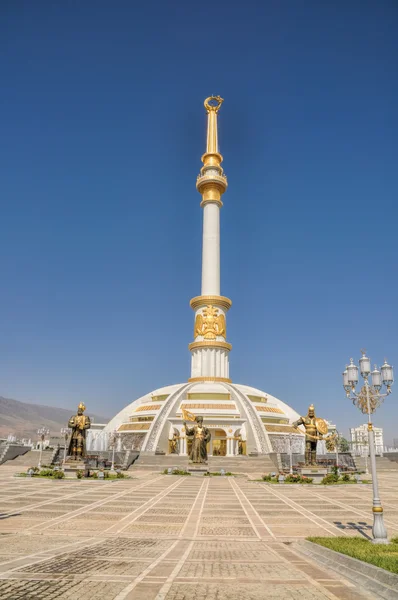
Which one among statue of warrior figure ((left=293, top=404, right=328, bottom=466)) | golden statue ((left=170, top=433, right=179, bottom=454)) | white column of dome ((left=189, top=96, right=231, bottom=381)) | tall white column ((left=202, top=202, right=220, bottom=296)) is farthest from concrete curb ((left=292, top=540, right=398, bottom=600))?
tall white column ((left=202, top=202, right=220, bottom=296))

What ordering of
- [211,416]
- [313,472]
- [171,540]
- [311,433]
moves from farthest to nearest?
[211,416] < [311,433] < [313,472] < [171,540]

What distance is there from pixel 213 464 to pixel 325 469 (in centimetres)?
889

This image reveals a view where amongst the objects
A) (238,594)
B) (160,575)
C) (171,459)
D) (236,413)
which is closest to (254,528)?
(160,575)

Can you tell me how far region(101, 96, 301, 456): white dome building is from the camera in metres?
43.4

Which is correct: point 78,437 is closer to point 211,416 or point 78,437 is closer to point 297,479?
point 297,479

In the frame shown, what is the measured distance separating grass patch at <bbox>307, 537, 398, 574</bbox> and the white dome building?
3322cm

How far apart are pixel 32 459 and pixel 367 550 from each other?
1364 inches

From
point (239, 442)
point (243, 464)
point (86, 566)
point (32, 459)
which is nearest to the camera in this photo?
point (86, 566)

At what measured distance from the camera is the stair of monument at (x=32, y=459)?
1416 inches

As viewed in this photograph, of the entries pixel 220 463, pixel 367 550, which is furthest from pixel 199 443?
pixel 367 550

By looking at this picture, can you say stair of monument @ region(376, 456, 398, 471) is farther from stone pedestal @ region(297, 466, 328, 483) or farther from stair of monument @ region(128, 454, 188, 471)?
stair of monument @ region(128, 454, 188, 471)

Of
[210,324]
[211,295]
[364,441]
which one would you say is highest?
[211,295]

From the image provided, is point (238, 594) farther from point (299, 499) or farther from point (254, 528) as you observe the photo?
point (299, 499)

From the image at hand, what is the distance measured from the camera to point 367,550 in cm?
783
